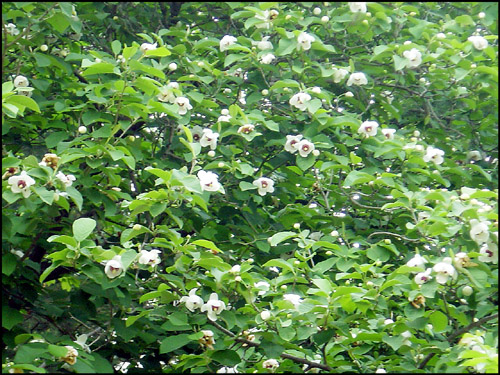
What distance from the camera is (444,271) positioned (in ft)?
8.14

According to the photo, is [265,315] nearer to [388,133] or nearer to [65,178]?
[65,178]

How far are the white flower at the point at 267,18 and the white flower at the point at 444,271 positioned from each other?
1.61 metres

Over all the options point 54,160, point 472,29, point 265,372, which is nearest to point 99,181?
point 54,160

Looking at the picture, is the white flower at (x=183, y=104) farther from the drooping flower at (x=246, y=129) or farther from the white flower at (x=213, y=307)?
the white flower at (x=213, y=307)

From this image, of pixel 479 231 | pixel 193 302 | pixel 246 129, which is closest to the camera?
pixel 479 231

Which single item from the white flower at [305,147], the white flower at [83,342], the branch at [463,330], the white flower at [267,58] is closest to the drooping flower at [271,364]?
the branch at [463,330]

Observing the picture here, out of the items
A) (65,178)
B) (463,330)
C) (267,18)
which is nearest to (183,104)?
(267,18)

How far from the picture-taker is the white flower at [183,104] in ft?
10.8

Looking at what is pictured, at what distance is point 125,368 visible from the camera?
333 cm

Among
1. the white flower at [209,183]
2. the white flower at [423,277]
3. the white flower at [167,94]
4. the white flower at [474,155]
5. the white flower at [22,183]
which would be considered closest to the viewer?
the white flower at [423,277]

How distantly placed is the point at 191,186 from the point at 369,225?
50.2 inches

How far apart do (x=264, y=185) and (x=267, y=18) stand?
2.90 feet

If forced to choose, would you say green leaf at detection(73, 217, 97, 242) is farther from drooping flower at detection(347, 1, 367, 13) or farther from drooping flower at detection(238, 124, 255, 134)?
drooping flower at detection(347, 1, 367, 13)

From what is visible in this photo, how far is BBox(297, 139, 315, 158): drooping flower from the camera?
329 cm
